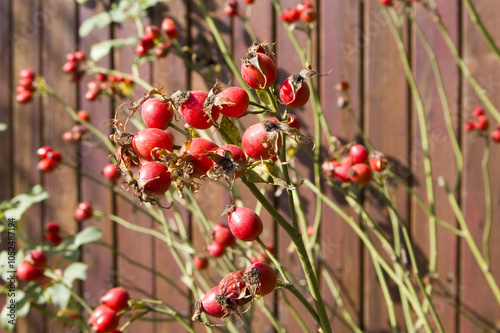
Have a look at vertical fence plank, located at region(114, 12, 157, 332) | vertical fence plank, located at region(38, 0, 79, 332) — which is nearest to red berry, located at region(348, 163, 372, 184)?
vertical fence plank, located at region(114, 12, 157, 332)

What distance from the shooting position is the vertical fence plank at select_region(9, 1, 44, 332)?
138 cm

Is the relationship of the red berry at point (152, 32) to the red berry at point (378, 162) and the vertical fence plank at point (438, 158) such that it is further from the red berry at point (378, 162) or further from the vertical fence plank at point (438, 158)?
the vertical fence plank at point (438, 158)

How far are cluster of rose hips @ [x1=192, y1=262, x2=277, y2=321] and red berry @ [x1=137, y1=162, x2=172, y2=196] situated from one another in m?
0.12

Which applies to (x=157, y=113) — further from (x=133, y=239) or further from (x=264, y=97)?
(x=133, y=239)

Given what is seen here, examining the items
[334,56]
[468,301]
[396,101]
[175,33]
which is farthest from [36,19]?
[468,301]

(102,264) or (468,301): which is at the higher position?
(102,264)

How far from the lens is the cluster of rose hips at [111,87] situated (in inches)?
43.9

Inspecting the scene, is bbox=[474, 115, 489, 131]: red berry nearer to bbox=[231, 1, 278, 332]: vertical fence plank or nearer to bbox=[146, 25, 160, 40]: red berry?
bbox=[231, 1, 278, 332]: vertical fence plank

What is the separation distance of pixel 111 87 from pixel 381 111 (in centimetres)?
82

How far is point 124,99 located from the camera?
1.32 metres

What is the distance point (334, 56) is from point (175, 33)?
51 cm

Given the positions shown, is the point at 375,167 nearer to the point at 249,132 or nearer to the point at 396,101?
the point at 249,132

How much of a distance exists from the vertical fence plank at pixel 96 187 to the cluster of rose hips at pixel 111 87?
15cm

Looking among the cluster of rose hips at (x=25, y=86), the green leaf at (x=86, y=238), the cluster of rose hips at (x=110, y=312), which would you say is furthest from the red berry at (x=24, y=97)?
the cluster of rose hips at (x=110, y=312)
